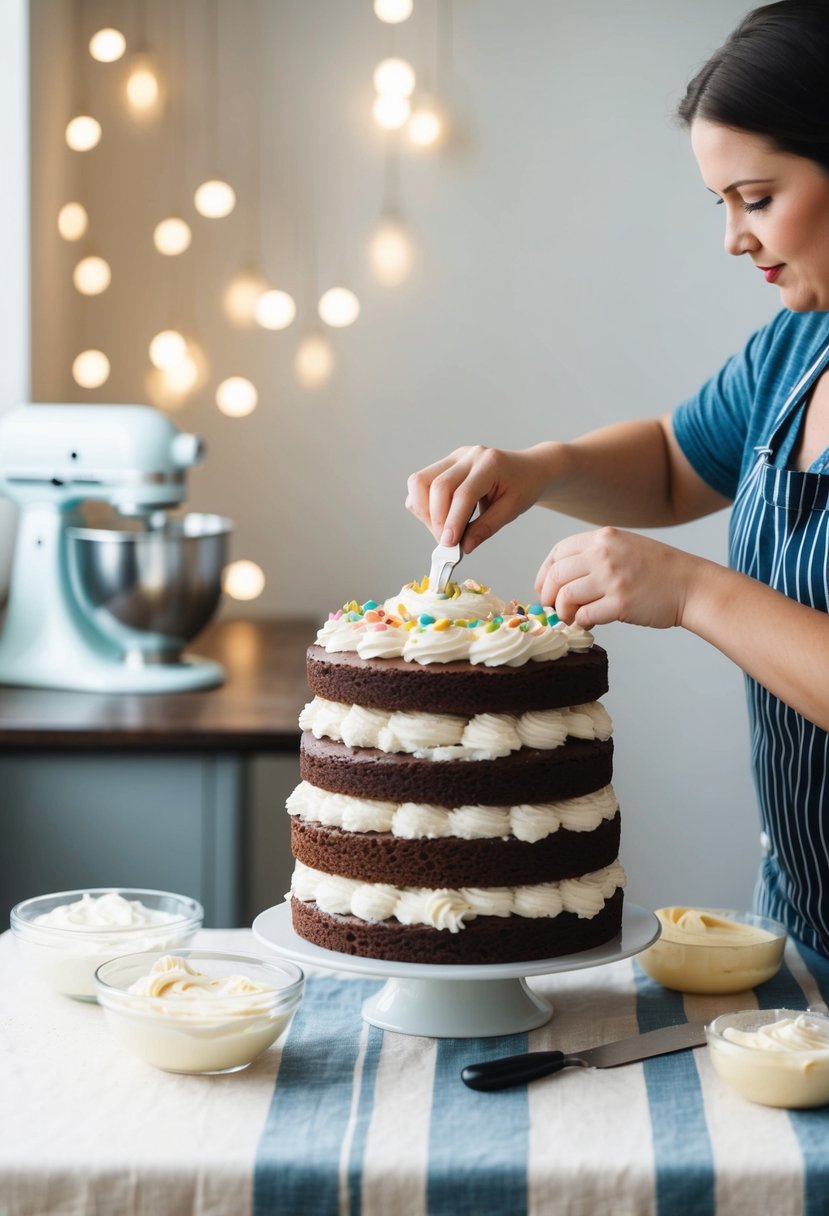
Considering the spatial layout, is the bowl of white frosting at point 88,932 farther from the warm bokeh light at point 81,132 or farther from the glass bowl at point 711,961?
the warm bokeh light at point 81,132

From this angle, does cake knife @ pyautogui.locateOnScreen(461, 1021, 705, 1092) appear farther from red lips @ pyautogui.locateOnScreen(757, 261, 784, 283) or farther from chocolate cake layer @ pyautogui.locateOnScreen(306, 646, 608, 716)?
red lips @ pyautogui.locateOnScreen(757, 261, 784, 283)

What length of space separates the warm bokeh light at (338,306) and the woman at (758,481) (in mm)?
1275

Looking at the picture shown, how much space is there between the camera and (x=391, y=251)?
9.82 feet

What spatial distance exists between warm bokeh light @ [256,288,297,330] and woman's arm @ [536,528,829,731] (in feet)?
6.06

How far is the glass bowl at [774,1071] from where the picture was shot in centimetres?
98

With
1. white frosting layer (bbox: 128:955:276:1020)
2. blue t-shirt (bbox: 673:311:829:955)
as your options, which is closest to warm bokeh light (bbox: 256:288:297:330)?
blue t-shirt (bbox: 673:311:829:955)

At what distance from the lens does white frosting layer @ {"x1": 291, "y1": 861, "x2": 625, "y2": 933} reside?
1.12 meters

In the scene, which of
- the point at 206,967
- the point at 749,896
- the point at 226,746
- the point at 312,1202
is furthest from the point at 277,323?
the point at 312,1202

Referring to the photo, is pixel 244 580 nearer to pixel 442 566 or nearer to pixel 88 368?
pixel 88 368

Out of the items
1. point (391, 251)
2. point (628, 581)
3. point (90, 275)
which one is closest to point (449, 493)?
point (628, 581)

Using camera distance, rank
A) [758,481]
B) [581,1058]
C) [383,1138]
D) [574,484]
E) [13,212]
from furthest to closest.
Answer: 1. [13,212]
2. [574,484]
3. [758,481]
4. [581,1058]
5. [383,1138]

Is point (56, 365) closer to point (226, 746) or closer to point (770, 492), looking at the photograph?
point (226, 746)

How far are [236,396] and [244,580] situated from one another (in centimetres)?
42

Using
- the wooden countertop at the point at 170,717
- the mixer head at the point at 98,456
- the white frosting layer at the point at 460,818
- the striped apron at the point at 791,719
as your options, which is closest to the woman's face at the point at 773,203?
the striped apron at the point at 791,719
